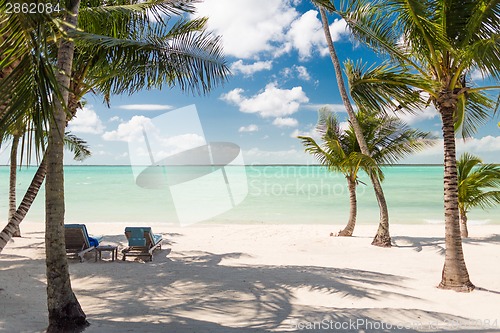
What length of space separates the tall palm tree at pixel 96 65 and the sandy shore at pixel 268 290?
65 centimetres

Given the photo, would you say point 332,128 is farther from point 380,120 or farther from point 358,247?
point 358,247

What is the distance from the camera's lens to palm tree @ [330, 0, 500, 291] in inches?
213

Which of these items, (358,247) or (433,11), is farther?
(358,247)

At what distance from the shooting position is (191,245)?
10.8m

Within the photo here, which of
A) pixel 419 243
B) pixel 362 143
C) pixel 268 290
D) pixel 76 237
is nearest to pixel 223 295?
pixel 268 290

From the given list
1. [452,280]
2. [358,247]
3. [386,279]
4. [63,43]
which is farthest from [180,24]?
[358,247]

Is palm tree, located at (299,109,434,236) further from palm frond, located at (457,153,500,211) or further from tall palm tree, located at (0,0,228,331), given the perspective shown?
tall palm tree, located at (0,0,228,331)

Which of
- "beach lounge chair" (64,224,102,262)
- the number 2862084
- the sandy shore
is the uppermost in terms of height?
the number 2862084

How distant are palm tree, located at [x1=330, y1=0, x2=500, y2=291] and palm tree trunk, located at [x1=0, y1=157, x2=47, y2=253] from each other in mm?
5693

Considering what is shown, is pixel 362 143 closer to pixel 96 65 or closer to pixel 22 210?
pixel 96 65

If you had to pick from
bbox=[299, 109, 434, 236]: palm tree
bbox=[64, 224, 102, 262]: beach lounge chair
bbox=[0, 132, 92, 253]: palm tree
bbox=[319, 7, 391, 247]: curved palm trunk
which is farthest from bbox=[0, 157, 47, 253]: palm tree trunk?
bbox=[319, 7, 391, 247]: curved palm trunk

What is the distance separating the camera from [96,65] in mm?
6148

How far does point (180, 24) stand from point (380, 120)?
731cm

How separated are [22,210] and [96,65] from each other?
2791mm
